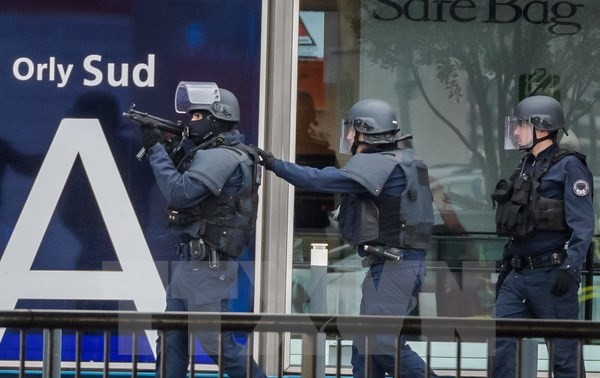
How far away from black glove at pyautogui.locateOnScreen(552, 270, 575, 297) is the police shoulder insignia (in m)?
0.42

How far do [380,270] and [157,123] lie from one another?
147 cm

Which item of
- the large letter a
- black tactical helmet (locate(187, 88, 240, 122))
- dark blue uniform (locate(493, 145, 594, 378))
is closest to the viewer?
dark blue uniform (locate(493, 145, 594, 378))

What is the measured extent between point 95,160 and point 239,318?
2.99m

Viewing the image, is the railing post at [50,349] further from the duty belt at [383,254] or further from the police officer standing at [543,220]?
the police officer standing at [543,220]

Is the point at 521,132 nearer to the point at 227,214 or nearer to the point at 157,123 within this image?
the point at 227,214

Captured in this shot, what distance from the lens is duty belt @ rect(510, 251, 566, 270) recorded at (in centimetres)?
696

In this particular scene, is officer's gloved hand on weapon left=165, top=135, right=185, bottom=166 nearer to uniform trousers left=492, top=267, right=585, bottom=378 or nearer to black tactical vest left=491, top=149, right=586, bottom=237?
black tactical vest left=491, top=149, right=586, bottom=237

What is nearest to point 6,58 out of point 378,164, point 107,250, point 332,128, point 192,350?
point 107,250

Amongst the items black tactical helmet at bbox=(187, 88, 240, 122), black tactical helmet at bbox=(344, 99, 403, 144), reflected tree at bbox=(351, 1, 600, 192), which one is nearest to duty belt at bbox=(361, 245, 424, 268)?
black tactical helmet at bbox=(344, 99, 403, 144)

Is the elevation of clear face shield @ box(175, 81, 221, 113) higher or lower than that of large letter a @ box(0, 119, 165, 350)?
higher

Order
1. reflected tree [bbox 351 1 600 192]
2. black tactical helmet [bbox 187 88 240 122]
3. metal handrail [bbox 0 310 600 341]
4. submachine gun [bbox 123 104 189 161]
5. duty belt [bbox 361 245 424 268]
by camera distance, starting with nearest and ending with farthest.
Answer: metal handrail [bbox 0 310 600 341]
duty belt [bbox 361 245 424 268]
submachine gun [bbox 123 104 189 161]
black tactical helmet [bbox 187 88 240 122]
reflected tree [bbox 351 1 600 192]

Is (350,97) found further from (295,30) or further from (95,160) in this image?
(95,160)

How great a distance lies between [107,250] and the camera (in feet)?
25.9

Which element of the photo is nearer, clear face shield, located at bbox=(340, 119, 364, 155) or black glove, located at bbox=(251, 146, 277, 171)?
black glove, located at bbox=(251, 146, 277, 171)
